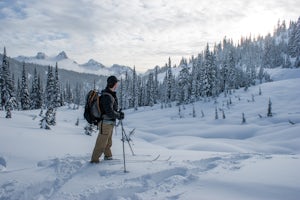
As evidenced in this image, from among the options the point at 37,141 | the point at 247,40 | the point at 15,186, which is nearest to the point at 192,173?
the point at 15,186

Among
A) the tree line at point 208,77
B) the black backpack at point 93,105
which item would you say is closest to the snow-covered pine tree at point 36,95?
the tree line at point 208,77

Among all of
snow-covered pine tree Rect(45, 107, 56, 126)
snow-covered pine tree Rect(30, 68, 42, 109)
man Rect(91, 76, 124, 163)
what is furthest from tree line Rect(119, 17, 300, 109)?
man Rect(91, 76, 124, 163)

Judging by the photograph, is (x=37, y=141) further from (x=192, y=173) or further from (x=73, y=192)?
(x=192, y=173)

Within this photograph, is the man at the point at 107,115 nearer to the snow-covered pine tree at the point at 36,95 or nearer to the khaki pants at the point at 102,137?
the khaki pants at the point at 102,137

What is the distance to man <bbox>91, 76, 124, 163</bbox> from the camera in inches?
305

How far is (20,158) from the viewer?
8.67 m

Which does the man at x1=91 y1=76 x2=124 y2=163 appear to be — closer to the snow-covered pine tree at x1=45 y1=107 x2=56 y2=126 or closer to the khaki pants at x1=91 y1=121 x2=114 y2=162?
the khaki pants at x1=91 y1=121 x2=114 y2=162

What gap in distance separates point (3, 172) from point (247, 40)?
18377 centimetres

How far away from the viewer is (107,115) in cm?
786

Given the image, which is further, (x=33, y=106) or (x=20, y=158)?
(x=33, y=106)

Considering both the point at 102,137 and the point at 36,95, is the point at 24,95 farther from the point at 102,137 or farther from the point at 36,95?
the point at 102,137

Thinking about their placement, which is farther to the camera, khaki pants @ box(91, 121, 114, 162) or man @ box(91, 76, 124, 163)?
khaki pants @ box(91, 121, 114, 162)

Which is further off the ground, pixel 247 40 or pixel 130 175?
pixel 247 40

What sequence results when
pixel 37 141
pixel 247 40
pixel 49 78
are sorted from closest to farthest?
1. pixel 37 141
2. pixel 49 78
3. pixel 247 40
